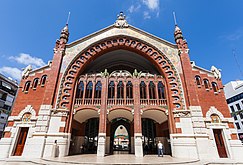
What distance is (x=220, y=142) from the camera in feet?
51.7

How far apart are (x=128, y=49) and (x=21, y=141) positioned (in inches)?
722

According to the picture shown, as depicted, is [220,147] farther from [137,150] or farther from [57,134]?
[57,134]

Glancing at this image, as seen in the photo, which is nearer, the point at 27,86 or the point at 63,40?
the point at 27,86

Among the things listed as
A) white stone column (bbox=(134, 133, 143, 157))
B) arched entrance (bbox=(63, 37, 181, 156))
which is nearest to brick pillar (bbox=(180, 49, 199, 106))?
arched entrance (bbox=(63, 37, 181, 156))

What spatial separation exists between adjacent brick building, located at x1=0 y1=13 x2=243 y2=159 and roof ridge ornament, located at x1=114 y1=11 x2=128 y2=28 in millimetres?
163

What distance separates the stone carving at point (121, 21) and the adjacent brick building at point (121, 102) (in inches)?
6.4

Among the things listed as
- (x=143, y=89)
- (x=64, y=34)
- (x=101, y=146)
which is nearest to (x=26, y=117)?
(x=101, y=146)

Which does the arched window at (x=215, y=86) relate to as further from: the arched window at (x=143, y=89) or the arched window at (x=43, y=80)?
the arched window at (x=43, y=80)

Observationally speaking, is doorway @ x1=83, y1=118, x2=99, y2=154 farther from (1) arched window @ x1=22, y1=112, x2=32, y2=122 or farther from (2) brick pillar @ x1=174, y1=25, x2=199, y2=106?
(2) brick pillar @ x1=174, y1=25, x2=199, y2=106

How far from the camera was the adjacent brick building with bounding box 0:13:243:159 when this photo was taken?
15.3 meters

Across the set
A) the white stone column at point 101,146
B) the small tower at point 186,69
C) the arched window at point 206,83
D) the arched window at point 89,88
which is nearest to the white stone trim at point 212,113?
the small tower at point 186,69

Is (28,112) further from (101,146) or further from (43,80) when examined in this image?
(101,146)

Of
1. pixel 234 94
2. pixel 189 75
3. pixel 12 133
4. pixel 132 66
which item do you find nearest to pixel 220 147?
pixel 189 75

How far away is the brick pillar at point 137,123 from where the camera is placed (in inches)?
600
